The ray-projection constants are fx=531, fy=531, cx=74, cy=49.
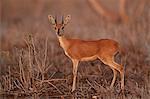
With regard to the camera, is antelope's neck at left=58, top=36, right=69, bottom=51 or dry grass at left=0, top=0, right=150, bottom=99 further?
antelope's neck at left=58, top=36, right=69, bottom=51

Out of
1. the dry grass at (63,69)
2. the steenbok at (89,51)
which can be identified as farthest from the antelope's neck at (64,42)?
the dry grass at (63,69)

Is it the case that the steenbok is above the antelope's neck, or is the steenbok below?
below

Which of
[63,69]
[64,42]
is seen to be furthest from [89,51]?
[63,69]

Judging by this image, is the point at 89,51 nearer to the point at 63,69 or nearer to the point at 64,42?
the point at 64,42

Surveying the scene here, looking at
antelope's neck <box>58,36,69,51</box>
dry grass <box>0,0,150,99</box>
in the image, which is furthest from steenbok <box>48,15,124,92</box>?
dry grass <box>0,0,150,99</box>

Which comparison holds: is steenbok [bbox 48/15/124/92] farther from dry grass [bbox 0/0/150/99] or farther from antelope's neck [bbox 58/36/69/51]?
dry grass [bbox 0/0/150/99]

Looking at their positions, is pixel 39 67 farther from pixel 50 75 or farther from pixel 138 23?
pixel 138 23

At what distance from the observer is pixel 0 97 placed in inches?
331

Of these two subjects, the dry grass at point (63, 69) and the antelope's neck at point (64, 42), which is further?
the antelope's neck at point (64, 42)

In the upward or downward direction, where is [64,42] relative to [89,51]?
upward

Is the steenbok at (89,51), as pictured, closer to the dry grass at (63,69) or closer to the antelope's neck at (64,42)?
the antelope's neck at (64,42)

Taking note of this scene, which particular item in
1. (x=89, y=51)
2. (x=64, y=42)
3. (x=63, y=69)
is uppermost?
(x=64, y=42)

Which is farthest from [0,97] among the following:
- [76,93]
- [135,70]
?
[135,70]

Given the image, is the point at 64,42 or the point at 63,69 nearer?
the point at 64,42
